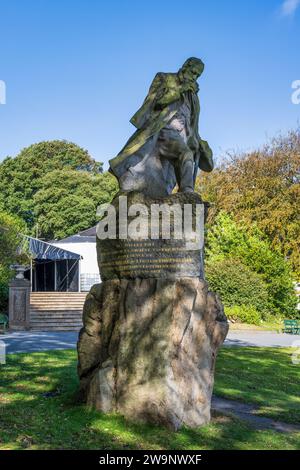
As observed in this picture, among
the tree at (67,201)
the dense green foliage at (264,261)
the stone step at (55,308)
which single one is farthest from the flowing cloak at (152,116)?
the tree at (67,201)

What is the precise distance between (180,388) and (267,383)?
4.31 metres

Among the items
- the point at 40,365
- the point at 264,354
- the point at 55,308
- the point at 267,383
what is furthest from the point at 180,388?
the point at 55,308

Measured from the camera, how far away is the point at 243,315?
90.5ft

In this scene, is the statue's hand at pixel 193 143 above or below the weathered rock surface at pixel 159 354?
above

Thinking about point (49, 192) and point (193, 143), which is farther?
point (49, 192)

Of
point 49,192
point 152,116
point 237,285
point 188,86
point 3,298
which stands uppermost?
point 49,192

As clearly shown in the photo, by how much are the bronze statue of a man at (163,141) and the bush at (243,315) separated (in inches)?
786

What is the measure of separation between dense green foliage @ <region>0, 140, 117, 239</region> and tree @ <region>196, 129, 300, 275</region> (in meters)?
19.2

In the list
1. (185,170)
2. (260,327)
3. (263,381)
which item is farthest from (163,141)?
(260,327)

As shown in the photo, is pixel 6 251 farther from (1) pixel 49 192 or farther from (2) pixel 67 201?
(1) pixel 49 192

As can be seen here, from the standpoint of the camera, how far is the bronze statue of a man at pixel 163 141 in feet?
26.0

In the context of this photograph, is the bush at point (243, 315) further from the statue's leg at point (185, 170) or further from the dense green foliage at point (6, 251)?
the statue's leg at point (185, 170)

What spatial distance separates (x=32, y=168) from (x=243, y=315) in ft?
118

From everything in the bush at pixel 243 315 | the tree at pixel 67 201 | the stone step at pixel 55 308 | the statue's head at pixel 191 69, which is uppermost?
the tree at pixel 67 201
